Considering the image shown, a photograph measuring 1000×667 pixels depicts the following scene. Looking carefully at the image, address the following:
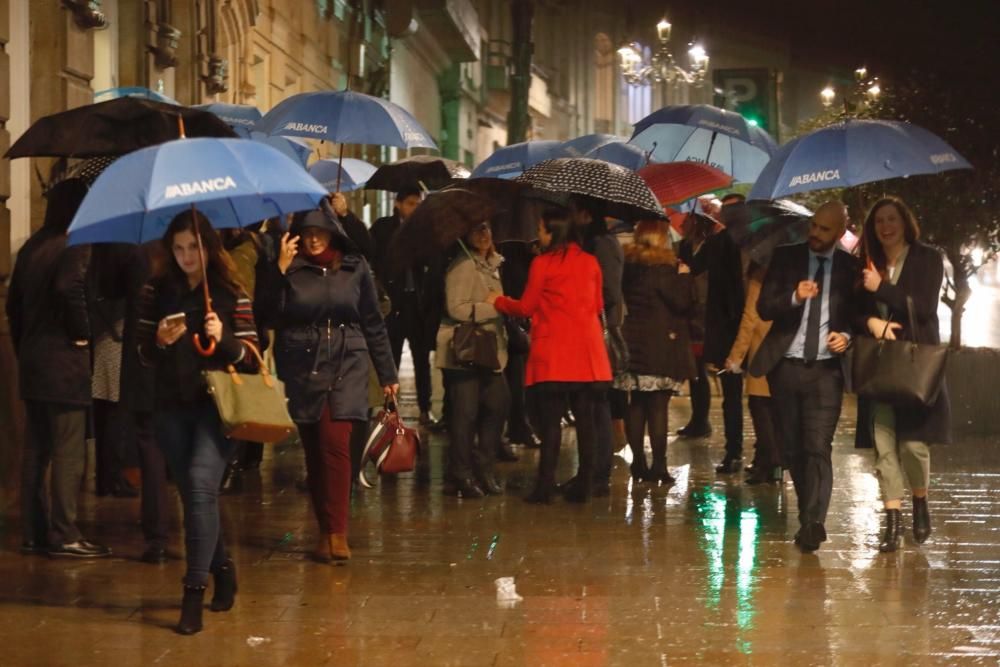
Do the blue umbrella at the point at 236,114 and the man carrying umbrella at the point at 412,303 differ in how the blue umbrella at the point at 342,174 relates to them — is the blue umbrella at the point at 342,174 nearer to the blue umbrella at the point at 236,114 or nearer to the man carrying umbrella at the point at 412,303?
the man carrying umbrella at the point at 412,303

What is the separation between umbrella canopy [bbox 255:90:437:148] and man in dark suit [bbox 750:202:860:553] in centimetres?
315

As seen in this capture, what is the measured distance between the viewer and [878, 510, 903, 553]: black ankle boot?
30.2 feet

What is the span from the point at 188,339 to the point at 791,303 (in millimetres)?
3495

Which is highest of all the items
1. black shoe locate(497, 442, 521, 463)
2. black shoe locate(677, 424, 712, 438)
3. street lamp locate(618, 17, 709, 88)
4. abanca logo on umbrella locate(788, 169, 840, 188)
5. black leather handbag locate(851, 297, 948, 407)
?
street lamp locate(618, 17, 709, 88)

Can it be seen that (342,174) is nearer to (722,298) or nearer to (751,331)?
(722,298)

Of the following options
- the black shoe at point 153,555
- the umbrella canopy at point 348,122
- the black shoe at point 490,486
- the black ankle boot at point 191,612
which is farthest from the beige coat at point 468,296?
the black ankle boot at point 191,612

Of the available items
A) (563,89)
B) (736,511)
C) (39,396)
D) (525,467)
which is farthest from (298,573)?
(563,89)

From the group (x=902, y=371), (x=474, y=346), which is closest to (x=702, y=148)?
(x=474, y=346)

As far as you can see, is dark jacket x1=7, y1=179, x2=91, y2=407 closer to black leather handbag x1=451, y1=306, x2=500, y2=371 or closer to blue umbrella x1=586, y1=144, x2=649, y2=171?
black leather handbag x1=451, y1=306, x2=500, y2=371

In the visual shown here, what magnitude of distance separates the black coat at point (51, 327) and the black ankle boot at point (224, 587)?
168cm

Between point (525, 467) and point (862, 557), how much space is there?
4056 millimetres

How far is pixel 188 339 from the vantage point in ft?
24.2

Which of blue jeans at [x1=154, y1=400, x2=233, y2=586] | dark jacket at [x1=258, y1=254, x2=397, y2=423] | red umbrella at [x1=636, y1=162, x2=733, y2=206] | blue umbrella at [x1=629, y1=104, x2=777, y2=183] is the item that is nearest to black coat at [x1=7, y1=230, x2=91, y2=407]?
dark jacket at [x1=258, y1=254, x2=397, y2=423]

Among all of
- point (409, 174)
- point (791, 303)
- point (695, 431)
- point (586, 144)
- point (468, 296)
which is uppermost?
point (586, 144)
